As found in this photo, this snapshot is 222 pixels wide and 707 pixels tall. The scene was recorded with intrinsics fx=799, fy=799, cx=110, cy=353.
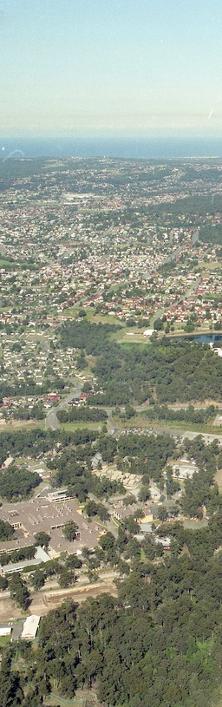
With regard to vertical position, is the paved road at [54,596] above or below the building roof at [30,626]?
below

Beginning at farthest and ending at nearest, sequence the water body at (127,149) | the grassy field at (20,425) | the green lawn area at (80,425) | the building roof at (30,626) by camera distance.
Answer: the water body at (127,149) < the grassy field at (20,425) < the green lawn area at (80,425) < the building roof at (30,626)

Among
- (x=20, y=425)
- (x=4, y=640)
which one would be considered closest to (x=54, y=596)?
(x=4, y=640)

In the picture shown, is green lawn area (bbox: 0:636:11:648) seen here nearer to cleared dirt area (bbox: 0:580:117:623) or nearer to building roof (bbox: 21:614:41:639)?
building roof (bbox: 21:614:41:639)

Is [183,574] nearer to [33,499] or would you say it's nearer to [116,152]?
[33,499]

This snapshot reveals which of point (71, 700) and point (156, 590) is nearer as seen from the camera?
point (71, 700)

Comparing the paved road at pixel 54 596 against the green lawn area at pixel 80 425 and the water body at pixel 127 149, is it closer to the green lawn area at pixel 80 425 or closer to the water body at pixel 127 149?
the green lawn area at pixel 80 425

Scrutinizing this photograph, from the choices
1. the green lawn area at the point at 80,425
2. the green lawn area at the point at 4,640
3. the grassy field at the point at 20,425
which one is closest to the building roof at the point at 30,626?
the green lawn area at the point at 4,640

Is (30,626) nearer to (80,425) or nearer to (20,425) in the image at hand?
(80,425)

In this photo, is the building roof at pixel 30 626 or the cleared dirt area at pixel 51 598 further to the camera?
Answer: the cleared dirt area at pixel 51 598

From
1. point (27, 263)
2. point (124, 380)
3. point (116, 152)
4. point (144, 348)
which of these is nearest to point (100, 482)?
point (124, 380)

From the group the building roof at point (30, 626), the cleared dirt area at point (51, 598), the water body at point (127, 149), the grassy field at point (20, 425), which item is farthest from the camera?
the water body at point (127, 149)

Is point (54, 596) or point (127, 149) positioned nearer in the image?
point (54, 596)
